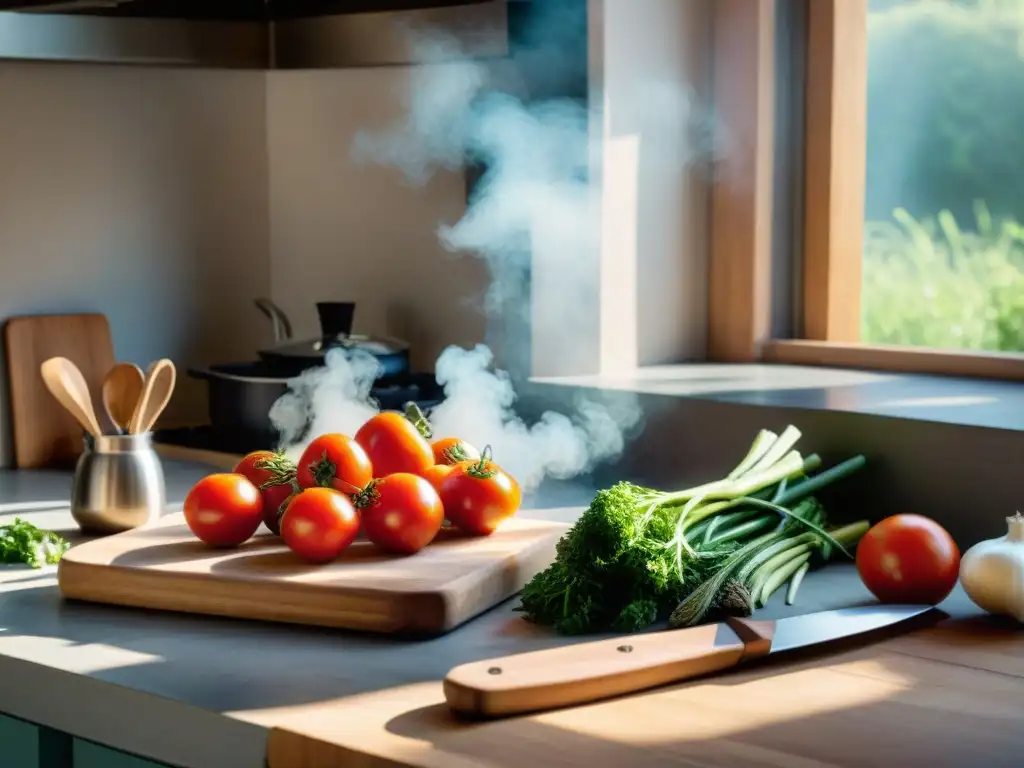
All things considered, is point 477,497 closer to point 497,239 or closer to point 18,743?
point 18,743

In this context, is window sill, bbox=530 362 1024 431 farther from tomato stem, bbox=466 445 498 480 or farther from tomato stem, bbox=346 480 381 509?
tomato stem, bbox=346 480 381 509

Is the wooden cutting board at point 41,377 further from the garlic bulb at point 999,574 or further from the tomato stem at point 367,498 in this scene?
the garlic bulb at point 999,574

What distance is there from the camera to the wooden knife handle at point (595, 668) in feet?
3.32

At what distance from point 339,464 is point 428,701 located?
0.42m

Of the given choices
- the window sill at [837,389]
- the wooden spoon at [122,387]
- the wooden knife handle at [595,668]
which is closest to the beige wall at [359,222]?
the window sill at [837,389]

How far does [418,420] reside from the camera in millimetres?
1619

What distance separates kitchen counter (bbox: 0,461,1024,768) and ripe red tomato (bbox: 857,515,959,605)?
4 cm

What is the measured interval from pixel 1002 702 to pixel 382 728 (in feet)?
1.55

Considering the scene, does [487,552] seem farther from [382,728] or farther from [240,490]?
[382,728]

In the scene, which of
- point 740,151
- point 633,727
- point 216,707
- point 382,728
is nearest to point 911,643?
point 633,727

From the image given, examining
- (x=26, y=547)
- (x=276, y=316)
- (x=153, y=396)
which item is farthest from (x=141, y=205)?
(x=26, y=547)

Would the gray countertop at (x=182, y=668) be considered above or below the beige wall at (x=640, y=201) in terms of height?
below

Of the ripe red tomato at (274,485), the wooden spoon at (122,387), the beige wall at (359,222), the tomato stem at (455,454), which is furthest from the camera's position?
the beige wall at (359,222)

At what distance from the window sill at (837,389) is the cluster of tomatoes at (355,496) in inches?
18.7
